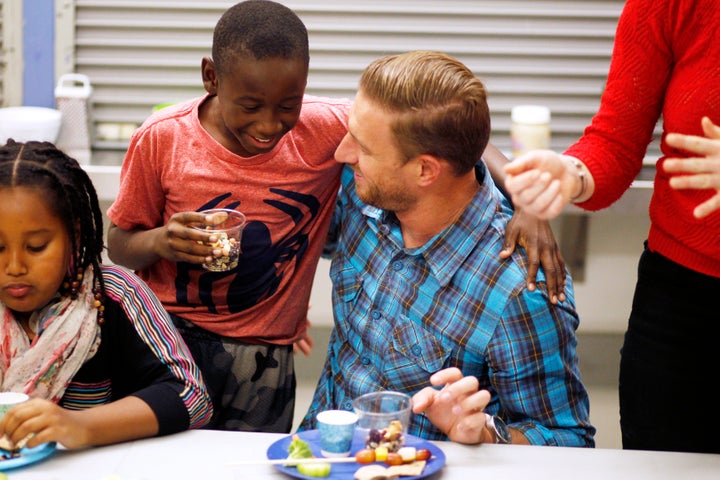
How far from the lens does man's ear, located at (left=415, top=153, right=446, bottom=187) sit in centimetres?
196

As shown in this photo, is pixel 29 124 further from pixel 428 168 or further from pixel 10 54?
pixel 428 168

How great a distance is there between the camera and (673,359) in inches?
72.2

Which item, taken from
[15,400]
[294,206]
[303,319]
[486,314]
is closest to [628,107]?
[486,314]

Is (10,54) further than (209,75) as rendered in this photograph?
Yes

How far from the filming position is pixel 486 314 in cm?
192

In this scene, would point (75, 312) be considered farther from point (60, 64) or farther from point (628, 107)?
point (60, 64)

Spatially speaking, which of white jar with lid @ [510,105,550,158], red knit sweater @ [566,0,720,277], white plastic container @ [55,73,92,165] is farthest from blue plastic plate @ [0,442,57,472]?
white jar with lid @ [510,105,550,158]

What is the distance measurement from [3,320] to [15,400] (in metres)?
0.24

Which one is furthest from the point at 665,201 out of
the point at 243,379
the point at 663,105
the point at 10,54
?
the point at 10,54

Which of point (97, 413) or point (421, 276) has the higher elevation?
point (421, 276)

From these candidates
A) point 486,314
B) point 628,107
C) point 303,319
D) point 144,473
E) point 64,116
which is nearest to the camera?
point 144,473

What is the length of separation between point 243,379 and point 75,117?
174 centimetres

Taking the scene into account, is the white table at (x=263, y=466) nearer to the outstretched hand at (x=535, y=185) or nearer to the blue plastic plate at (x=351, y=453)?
the blue plastic plate at (x=351, y=453)

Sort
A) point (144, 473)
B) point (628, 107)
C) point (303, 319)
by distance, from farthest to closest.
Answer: point (303, 319), point (628, 107), point (144, 473)
